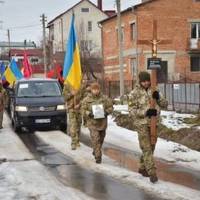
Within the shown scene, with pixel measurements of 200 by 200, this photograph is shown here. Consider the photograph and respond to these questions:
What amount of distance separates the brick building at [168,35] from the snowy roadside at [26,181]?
32712 mm

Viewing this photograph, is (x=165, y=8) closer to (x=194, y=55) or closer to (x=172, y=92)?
(x=194, y=55)

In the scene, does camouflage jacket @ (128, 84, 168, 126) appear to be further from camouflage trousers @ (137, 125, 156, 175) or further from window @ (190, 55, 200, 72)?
window @ (190, 55, 200, 72)

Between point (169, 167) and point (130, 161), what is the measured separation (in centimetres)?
105

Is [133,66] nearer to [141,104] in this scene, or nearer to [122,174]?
[122,174]

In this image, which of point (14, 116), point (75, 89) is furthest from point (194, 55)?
point (75, 89)

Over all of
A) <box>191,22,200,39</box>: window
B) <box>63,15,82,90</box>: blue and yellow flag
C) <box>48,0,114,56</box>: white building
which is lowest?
<box>63,15,82,90</box>: blue and yellow flag

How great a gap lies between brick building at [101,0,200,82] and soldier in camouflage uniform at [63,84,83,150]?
31214mm

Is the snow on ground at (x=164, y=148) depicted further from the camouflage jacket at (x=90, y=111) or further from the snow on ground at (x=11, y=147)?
the snow on ground at (x=11, y=147)

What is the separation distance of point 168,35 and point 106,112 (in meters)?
35.7

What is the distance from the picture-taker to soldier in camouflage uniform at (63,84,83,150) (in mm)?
13477

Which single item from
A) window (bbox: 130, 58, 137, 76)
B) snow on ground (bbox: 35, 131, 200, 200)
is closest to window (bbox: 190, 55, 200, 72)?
window (bbox: 130, 58, 137, 76)

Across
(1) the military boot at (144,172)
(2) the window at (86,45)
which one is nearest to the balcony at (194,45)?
(2) the window at (86,45)

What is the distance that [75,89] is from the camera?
13531 mm

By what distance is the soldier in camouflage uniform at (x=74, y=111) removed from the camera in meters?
13.5
